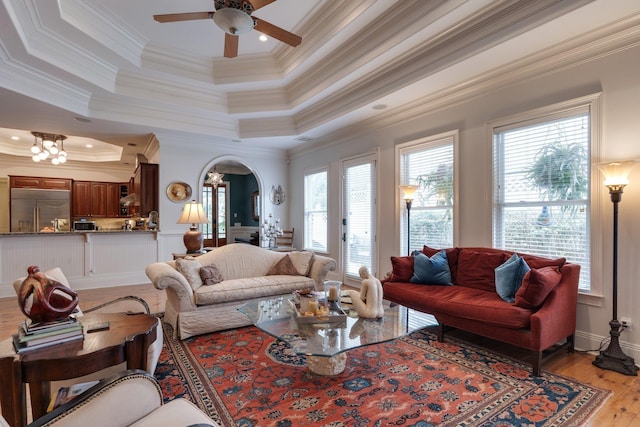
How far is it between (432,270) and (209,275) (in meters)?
2.57

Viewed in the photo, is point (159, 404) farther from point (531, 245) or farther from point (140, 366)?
point (531, 245)

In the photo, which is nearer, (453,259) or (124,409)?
(124,409)

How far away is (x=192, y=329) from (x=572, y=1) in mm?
4442

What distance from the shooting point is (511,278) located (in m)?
3.06

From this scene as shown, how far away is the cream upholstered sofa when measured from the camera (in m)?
3.37

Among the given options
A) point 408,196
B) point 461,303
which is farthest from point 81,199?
point 461,303

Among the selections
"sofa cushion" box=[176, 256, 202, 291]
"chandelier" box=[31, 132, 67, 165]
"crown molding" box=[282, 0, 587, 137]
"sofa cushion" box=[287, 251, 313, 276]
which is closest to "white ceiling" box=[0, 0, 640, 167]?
"crown molding" box=[282, 0, 587, 137]

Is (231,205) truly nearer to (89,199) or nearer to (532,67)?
(89,199)

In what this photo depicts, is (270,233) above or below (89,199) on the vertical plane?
below

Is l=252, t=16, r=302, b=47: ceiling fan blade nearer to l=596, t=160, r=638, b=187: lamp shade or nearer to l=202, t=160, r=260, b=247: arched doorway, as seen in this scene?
l=596, t=160, r=638, b=187: lamp shade

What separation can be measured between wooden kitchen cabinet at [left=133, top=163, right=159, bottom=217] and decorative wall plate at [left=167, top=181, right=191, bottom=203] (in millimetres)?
236

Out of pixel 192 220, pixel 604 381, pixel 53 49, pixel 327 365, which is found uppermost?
pixel 53 49

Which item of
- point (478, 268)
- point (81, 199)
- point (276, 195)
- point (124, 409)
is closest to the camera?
point (124, 409)

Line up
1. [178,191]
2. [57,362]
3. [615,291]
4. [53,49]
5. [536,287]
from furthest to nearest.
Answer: [178,191] < [53,49] < [615,291] < [536,287] < [57,362]
